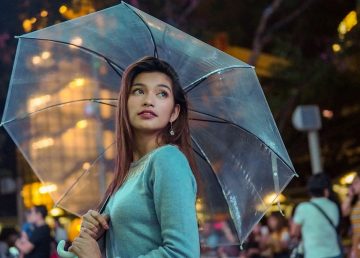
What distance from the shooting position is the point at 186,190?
2414 millimetres

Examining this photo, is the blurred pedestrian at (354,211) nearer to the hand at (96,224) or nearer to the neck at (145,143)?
the neck at (145,143)

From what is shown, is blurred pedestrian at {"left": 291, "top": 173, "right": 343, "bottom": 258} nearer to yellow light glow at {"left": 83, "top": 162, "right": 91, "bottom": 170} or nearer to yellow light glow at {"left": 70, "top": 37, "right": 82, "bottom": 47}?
yellow light glow at {"left": 83, "top": 162, "right": 91, "bottom": 170}

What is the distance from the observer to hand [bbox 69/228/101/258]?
8.30ft

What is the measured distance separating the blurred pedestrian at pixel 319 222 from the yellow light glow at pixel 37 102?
3501 millimetres

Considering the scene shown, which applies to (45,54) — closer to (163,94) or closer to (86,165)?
(86,165)

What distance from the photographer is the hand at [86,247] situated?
253 centimetres

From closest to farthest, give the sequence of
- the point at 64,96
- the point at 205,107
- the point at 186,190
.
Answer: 1. the point at 186,190
2. the point at 205,107
3. the point at 64,96

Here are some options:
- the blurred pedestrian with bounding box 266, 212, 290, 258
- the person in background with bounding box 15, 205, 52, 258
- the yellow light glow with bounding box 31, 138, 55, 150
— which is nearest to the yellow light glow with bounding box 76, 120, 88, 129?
the yellow light glow with bounding box 31, 138, 55, 150

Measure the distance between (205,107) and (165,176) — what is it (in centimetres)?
129

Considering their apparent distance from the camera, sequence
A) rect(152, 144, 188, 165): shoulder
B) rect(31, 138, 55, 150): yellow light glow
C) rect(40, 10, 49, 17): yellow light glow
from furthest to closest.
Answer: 1. rect(40, 10, 49, 17): yellow light glow
2. rect(31, 138, 55, 150): yellow light glow
3. rect(152, 144, 188, 165): shoulder

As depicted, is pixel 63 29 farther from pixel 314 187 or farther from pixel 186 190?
pixel 314 187

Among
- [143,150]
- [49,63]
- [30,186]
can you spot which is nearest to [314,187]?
[49,63]

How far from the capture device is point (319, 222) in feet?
23.1

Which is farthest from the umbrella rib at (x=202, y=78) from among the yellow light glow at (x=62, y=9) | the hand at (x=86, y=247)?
the yellow light glow at (x=62, y=9)
